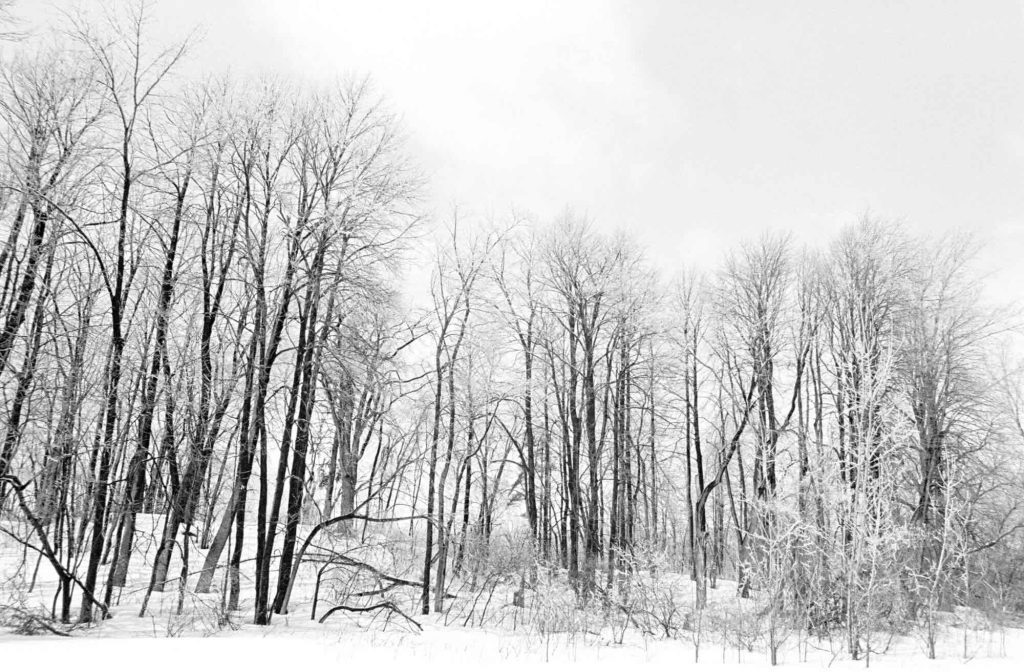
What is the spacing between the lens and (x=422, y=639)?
13.4 meters

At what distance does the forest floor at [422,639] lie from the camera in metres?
9.00

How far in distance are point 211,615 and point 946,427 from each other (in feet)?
69.7

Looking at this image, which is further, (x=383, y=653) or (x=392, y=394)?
(x=392, y=394)

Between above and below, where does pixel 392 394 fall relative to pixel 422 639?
above

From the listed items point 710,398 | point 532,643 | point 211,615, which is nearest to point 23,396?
point 211,615

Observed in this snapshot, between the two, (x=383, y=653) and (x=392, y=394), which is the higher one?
(x=392, y=394)

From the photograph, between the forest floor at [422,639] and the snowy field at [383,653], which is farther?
the forest floor at [422,639]

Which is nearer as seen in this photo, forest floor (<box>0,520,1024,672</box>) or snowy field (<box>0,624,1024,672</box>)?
snowy field (<box>0,624,1024,672</box>)

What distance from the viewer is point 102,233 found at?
13906 mm

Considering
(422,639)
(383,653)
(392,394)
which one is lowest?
(422,639)

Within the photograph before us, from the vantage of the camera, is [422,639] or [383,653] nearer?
[383,653]

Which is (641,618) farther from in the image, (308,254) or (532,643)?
(308,254)

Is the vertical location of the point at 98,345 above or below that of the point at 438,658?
above

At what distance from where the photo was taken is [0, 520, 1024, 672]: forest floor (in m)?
9.00
